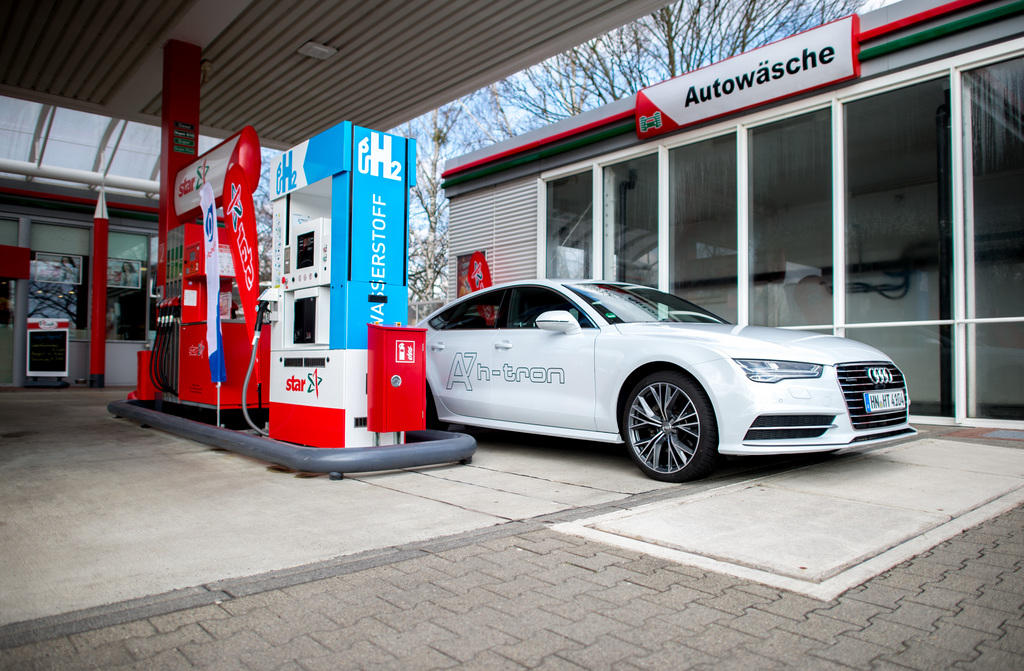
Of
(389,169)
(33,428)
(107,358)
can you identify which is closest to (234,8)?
(389,169)

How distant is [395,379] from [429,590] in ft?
8.54

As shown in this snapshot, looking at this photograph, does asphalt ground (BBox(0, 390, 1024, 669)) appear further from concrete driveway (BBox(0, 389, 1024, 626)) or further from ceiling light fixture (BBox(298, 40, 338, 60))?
ceiling light fixture (BBox(298, 40, 338, 60))

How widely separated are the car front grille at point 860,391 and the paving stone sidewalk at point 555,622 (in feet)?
4.71

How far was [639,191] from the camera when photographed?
10.5m

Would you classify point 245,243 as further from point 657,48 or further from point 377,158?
point 657,48

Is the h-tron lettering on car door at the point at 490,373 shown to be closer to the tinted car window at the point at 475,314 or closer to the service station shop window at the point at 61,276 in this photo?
the tinted car window at the point at 475,314

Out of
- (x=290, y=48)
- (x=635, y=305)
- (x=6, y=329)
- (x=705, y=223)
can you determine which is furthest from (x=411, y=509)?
(x=6, y=329)

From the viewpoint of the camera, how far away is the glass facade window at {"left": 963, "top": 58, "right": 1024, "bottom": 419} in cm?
693

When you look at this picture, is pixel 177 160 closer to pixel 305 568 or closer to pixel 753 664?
pixel 305 568

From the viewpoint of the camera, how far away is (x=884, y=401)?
4352 millimetres

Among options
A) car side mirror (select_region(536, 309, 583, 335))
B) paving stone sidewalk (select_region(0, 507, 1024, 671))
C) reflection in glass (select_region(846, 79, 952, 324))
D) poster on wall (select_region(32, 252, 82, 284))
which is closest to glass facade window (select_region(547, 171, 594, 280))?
reflection in glass (select_region(846, 79, 952, 324))

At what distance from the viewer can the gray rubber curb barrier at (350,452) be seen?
4438 millimetres

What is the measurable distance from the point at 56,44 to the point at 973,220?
11.8 metres

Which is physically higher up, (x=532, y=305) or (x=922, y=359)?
(x=532, y=305)
